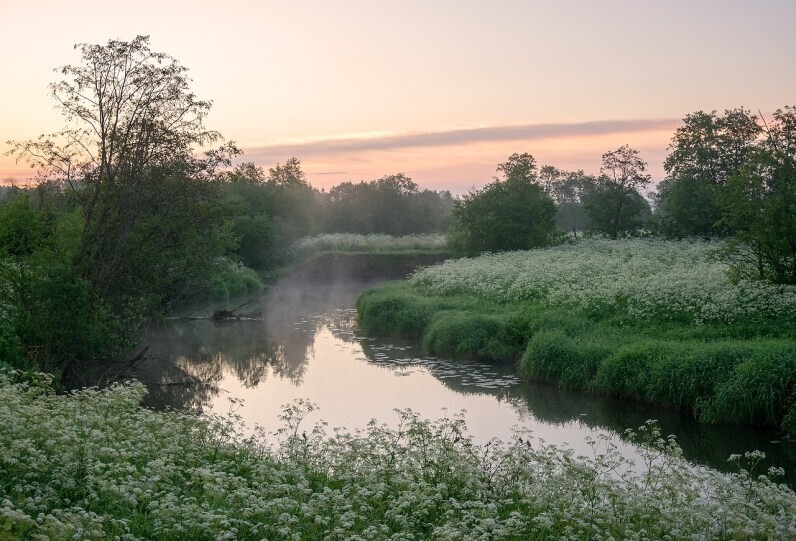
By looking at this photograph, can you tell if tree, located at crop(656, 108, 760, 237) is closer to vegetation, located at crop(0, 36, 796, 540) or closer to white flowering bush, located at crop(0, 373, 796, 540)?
vegetation, located at crop(0, 36, 796, 540)

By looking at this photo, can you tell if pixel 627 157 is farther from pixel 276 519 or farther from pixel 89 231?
pixel 276 519

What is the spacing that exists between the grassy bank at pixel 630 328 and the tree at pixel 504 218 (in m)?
14.1

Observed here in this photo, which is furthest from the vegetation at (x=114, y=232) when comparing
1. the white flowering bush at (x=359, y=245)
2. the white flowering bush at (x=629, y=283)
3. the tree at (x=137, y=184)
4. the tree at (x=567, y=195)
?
the tree at (x=567, y=195)

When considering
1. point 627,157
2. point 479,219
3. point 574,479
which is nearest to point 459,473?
point 574,479

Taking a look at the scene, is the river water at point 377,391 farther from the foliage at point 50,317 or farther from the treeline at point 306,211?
the treeline at point 306,211

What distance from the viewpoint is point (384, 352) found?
25422mm

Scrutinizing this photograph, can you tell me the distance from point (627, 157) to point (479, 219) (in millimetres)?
11932

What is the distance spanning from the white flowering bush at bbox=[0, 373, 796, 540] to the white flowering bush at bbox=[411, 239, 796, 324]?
10.8 meters

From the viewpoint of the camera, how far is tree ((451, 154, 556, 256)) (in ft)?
159

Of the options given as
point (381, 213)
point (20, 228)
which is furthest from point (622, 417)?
point (381, 213)

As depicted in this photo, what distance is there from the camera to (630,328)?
69.1 feet

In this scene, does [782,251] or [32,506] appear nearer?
[32,506]

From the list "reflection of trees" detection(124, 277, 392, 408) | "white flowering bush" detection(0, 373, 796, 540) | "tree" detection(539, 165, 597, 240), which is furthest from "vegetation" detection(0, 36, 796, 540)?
"tree" detection(539, 165, 597, 240)

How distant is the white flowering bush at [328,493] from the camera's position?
24.6ft
